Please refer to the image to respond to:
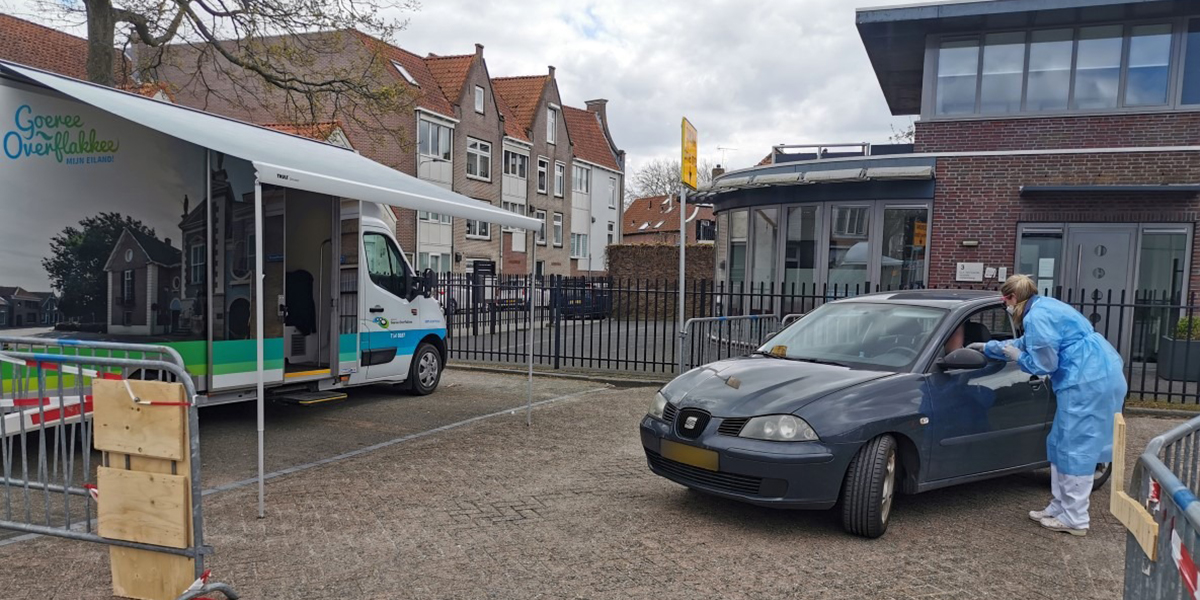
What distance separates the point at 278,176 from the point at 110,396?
2053 millimetres

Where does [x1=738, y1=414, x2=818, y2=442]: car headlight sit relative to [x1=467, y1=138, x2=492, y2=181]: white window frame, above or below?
below

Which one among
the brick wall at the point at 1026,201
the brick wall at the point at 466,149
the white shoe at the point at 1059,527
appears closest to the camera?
the white shoe at the point at 1059,527

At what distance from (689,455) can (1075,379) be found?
2509 millimetres

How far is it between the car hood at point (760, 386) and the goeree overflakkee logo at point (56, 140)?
16.9 ft

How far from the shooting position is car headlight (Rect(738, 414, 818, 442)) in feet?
15.0

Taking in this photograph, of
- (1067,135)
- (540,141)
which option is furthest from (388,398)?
(540,141)

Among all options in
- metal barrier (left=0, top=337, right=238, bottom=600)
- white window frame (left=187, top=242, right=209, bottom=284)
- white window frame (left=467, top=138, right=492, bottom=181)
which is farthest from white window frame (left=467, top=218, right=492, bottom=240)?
metal barrier (left=0, top=337, right=238, bottom=600)

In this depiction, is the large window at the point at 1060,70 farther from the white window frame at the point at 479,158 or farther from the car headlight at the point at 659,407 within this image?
the white window frame at the point at 479,158

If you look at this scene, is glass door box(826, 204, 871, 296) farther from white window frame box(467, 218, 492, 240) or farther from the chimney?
the chimney

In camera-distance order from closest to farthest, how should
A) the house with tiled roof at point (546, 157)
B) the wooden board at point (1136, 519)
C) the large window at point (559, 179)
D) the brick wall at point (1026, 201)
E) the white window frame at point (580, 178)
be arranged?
the wooden board at point (1136, 519), the brick wall at point (1026, 201), the house with tiled roof at point (546, 157), the large window at point (559, 179), the white window frame at point (580, 178)

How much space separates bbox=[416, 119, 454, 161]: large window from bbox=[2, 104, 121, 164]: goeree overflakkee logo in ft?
81.2

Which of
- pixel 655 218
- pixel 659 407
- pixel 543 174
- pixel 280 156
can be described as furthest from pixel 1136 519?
pixel 655 218

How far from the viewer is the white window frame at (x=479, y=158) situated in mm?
34406

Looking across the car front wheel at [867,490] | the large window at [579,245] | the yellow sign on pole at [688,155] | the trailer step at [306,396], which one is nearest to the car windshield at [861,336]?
the car front wheel at [867,490]
